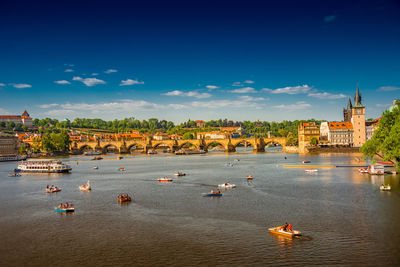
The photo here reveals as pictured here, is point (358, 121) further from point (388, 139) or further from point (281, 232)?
point (281, 232)

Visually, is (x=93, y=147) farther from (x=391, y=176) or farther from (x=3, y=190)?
(x=391, y=176)

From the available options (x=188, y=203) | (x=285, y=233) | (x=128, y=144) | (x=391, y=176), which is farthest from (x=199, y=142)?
(x=285, y=233)

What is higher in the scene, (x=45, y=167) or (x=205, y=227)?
(x=45, y=167)

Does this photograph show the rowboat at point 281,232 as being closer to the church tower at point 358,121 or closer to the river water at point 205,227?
the river water at point 205,227

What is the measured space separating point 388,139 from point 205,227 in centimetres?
3133

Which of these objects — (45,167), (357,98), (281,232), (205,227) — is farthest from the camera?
(357,98)

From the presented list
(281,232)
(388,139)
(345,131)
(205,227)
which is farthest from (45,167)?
(345,131)

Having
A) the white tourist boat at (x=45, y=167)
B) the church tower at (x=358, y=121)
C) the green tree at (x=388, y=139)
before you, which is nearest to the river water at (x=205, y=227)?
the green tree at (x=388, y=139)

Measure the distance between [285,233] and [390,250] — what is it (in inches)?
254

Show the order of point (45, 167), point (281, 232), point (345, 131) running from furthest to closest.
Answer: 1. point (345, 131)
2. point (45, 167)
3. point (281, 232)

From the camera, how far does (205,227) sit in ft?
94.4

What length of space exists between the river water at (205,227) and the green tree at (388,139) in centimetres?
409

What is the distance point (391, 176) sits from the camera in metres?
53.8

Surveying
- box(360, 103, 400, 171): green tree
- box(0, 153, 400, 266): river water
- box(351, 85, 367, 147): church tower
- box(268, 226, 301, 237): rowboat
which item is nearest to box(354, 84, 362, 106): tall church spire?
box(351, 85, 367, 147): church tower
